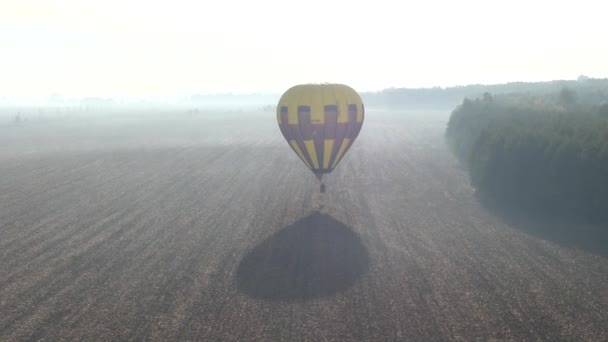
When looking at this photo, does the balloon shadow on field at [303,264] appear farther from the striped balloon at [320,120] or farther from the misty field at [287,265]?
the striped balloon at [320,120]

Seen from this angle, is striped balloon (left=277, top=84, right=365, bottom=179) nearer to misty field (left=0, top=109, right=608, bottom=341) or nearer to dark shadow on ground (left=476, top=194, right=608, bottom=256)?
misty field (left=0, top=109, right=608, bottom=341)

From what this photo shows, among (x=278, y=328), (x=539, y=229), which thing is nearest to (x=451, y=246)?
(x=539, y=229)

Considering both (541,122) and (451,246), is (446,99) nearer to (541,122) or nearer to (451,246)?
(541,122)

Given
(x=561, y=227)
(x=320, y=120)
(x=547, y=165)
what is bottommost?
(x=561, y=227)

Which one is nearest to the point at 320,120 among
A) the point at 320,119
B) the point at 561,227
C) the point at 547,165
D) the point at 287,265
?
the point at 320,119

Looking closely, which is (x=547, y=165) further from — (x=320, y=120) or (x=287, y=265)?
(x=287, y=265)

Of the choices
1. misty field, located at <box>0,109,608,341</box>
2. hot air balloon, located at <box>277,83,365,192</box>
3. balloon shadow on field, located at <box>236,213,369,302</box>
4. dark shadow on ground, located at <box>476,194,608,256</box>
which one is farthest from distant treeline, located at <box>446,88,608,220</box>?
balloon shadow on field, located at <box>236,213,369,302</box>
